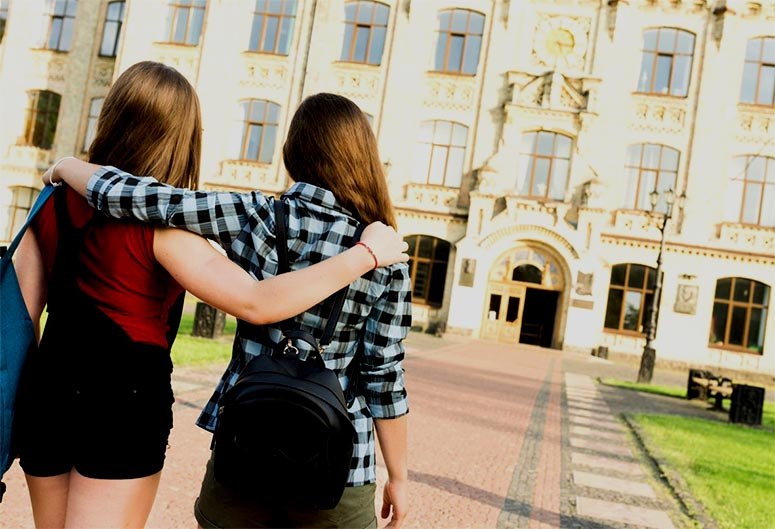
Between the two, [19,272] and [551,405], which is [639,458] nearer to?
[551,405]

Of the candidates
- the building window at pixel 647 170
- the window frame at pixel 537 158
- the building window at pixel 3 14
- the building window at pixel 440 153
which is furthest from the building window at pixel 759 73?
the building window at pixel 3 14

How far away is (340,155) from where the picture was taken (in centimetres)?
181

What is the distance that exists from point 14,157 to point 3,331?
32.3 metres

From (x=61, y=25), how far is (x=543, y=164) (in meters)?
21.6

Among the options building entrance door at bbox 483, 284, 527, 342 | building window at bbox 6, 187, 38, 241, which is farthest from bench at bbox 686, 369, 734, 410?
building window at bbox 6, 187, 38, 241

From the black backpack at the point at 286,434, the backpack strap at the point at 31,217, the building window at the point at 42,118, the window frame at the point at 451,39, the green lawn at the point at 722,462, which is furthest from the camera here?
the building window at the point at 42,118

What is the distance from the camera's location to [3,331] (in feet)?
5.53

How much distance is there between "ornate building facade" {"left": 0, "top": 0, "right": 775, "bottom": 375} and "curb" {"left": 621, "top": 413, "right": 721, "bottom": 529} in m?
17.4

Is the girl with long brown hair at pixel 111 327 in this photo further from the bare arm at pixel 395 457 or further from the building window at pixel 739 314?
the building window at pixel 739 314

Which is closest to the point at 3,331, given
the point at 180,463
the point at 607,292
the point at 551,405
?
the point at 180,463

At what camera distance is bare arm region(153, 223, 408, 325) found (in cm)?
164

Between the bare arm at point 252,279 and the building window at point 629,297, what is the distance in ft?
82.2

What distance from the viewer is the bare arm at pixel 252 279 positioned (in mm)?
1637

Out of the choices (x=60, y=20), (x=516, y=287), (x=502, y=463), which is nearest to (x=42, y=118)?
(x=60, y=20)
